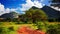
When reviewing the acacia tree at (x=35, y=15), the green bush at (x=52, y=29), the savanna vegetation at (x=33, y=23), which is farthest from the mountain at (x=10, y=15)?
the green bush at (x=52, y=29)

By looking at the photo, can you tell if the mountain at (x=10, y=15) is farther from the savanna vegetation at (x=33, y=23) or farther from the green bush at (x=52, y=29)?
the green bush at (x=52, y=29)

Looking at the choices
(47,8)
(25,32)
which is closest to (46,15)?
(47,8)

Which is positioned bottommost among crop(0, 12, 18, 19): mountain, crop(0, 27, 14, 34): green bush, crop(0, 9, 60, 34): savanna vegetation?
crop(0, 27, 14, 34): green bush

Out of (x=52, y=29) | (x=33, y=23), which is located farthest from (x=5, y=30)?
(x=52, y=29)

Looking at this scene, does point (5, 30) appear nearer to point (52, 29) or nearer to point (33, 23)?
point (33, 23)

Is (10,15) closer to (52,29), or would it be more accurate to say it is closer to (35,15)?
(35,15)

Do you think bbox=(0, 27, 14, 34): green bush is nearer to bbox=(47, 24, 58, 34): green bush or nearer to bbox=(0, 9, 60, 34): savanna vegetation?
bbox=(0, 9, 60, 34): savanna vegetation

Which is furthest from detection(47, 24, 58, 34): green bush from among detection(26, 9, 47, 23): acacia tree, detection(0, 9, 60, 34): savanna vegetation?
detection(26, 9, 47, 23): acacia tree

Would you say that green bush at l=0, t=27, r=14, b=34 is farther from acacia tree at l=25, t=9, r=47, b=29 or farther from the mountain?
acacia tree at l=25, t=9, r=47, b=29

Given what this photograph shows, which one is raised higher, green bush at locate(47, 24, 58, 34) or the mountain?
the mountain

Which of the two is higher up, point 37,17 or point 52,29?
point 37,17

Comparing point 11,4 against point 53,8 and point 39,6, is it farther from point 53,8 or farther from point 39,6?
point 53,8

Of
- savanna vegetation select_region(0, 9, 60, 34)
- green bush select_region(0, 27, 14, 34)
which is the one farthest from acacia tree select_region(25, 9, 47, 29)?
green bush select_region(0, 27, 14, 34)

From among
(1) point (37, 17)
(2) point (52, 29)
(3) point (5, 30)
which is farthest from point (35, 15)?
(3) point (5, 30)
